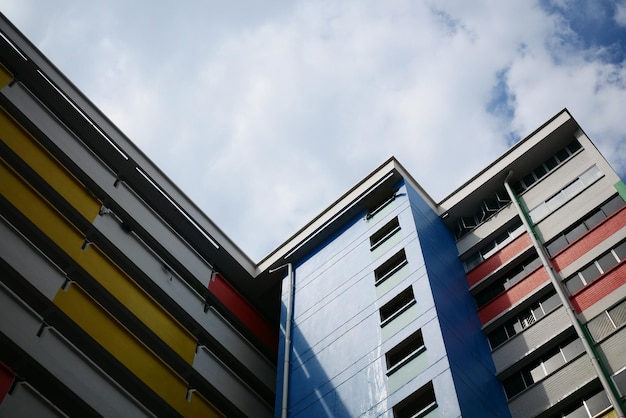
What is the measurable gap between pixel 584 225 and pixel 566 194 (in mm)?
2173

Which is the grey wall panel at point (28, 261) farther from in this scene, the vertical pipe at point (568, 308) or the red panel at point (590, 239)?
the red panel at point (590, 239)

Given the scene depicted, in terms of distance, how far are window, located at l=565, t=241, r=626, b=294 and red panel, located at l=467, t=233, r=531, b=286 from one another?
3.07 metres

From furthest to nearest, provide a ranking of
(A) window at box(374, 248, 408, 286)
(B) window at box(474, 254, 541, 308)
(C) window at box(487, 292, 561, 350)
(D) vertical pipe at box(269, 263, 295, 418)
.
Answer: (A) window at box(374, 248, 408, 286) < (B) window at box(474, 254, 541, 308) < (C) window at box(487, 292, 561, 350) < (D) vertical pipe at box(269, 263, 295, 418)

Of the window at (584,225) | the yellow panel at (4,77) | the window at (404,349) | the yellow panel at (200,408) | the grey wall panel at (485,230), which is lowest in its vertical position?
the yellow panel at (200,408)

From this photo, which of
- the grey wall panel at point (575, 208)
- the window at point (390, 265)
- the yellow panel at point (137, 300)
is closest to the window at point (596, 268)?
the grey wall panel at point (575, 208)

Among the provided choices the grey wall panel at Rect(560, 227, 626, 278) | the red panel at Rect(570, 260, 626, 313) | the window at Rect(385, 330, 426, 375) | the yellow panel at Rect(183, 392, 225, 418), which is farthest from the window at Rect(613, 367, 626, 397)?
the yellow panel at Rect(183, 392, 225, 418)

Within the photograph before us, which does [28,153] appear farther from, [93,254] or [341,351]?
[341,351]

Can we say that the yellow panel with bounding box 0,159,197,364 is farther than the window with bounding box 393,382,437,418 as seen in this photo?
Yes

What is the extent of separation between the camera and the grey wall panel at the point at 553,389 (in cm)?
2025

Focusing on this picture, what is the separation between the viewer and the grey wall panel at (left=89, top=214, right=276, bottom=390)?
24.7 metres

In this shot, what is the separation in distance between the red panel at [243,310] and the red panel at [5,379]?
36.3 feet

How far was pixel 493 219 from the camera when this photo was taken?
93.6 ft

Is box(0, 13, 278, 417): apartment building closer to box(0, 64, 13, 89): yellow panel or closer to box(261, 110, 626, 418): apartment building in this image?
box(0, 64, 13, 89): yellow panel

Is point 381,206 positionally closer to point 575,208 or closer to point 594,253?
point 575,208
